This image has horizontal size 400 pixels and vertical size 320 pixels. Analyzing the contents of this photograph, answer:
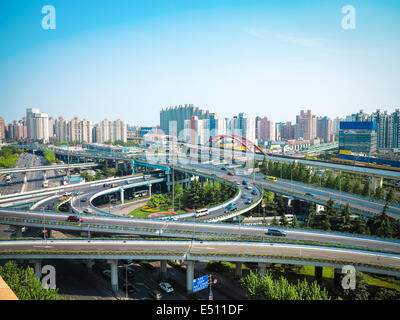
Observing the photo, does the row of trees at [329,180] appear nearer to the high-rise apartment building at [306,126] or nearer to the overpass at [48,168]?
the overpass at [48,168]

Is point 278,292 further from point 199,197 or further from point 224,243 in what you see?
point 199,197

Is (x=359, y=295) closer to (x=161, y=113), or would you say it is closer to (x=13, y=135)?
(x=13, y=135)

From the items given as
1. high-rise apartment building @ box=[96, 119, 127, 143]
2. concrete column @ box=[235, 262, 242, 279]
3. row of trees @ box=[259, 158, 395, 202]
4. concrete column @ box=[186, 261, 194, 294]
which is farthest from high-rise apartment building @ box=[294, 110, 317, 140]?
concrete column @ box=[186, 261, 194, 294]

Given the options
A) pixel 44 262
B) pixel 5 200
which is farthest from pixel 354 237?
pixel 5 200

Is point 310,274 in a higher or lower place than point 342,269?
lower

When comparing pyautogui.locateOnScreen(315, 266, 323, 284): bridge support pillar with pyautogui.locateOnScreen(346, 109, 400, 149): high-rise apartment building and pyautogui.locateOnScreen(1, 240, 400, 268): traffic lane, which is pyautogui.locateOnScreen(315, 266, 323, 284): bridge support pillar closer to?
pyautogui.locateOnScreen(1, 240, 400, 268): traffic lane

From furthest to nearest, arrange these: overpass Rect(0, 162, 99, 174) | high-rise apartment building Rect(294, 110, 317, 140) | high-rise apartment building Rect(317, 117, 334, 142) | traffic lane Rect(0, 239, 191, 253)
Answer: high-rise apartment building Rect(317, 117, 334, 142) < high-rise apartment building Rect(294, 110, 317, 140) < overpass Rect(0, 162, 99, 174) < traffic lane Rect(0, 239, 191, 253)
